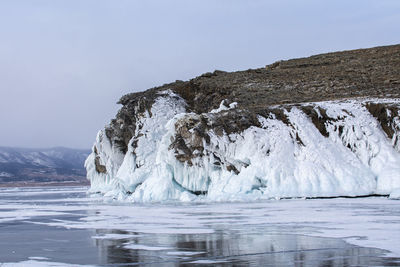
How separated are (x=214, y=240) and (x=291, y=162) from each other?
17.0 meters

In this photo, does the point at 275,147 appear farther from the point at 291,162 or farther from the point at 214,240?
the point at 214,240

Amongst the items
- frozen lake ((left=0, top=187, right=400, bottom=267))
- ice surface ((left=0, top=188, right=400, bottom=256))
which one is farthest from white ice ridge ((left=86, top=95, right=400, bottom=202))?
frozen lake ((left=0, top=187, right=400, bottom=267))

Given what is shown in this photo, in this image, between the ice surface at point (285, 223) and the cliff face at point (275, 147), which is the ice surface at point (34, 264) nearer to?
the ice surface at point (285, 223)

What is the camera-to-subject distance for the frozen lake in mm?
9336

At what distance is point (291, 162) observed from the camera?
28.3 m

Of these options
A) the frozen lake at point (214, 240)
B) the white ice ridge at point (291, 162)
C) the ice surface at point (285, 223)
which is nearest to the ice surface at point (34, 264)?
the frozen lake at point (214, 240)

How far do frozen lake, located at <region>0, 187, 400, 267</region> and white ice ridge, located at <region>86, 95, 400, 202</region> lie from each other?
8255 millimetres

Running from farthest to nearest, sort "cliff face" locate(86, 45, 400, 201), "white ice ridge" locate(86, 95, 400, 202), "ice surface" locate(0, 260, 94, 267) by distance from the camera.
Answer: "cliff face" locate(86, 45, 400, 201) < "white ice ridge" locate(86, 95, 400, 202) < "ice surface" locate(0, 260, 94, 267)

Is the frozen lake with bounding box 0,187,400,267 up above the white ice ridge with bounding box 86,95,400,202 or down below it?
below

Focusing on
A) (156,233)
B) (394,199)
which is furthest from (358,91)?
(156,233)

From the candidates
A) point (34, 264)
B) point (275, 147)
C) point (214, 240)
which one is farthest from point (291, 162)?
point (34, 264)

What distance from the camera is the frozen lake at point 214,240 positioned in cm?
934

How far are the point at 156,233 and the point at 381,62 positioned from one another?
38070 millimetres

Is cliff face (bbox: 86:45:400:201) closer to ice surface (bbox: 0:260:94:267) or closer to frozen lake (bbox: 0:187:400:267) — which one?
frozen lake (bbox: 0:187:400:267)
